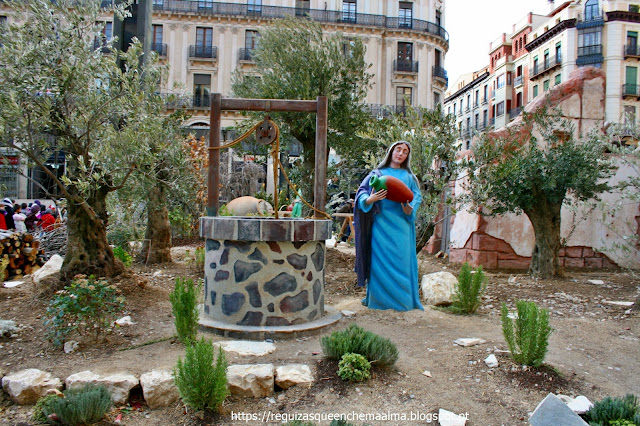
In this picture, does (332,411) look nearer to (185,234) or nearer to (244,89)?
(244,89)

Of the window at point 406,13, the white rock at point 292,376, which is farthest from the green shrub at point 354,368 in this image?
the window at point 406,13

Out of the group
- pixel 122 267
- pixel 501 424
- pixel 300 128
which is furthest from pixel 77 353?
pixel 300 128

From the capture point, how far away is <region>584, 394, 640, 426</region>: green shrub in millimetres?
2855

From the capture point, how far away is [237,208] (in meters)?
14.0

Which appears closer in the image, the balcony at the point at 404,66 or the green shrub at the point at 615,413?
the green shrub at the point at 615,413

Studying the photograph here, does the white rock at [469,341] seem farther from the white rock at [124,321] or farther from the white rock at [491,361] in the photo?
the white rock at [124,321]

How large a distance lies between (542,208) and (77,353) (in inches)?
280

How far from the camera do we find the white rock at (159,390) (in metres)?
3.29

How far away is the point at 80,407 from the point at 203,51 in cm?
2713

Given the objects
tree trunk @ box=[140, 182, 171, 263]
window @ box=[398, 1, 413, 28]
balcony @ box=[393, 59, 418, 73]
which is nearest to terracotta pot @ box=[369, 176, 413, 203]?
tree trunk @ box=[140, 182, 171, 263]

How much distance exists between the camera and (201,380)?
119 inches

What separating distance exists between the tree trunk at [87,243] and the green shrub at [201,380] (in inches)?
126

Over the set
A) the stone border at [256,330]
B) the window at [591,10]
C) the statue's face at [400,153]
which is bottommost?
the stone border at [256,330]

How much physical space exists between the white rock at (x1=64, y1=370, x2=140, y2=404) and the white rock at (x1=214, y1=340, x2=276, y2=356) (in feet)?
2.96
